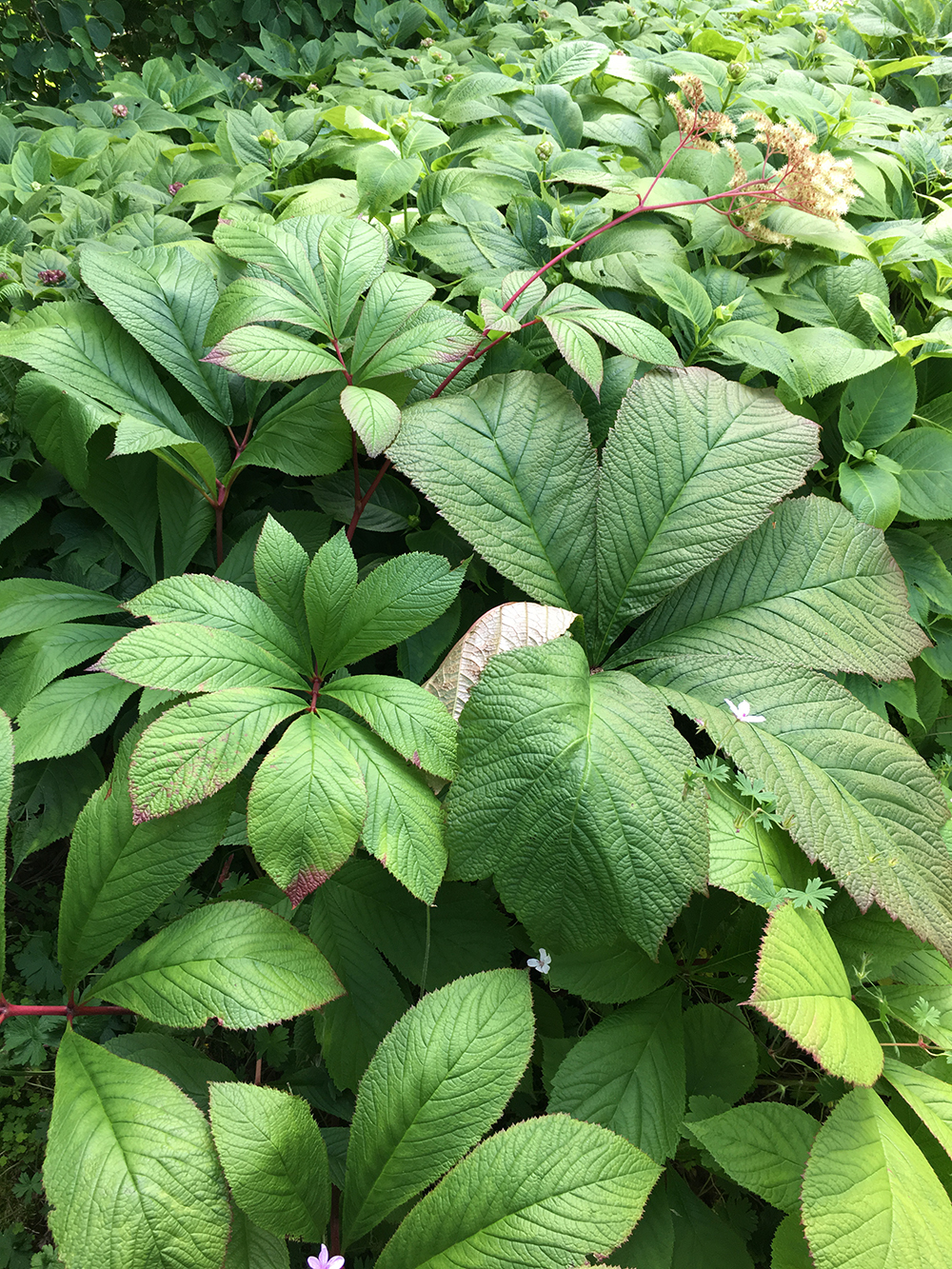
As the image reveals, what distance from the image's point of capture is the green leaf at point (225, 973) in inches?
35.4

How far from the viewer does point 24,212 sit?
1.77 metres

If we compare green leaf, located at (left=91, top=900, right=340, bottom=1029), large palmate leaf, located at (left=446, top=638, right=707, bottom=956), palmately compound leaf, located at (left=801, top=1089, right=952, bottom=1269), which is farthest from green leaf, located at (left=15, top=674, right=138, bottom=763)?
palmately compound leaf, located at (left=801, top=1089, right=952, bottom=1269)

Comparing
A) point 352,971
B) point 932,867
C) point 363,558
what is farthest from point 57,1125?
point 932,867

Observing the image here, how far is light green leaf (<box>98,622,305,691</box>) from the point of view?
3.08 feet

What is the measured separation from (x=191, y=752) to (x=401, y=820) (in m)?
0.26

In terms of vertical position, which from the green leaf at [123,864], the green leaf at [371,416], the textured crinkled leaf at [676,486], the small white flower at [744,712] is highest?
the green leaf at [371,416]

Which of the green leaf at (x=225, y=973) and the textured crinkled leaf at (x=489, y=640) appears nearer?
the green leaf at (x=225, y=973)

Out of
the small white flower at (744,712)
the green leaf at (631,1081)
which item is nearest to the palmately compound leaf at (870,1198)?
the green leaf at (631,1081)

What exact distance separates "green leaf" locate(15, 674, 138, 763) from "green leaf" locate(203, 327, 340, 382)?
487mm

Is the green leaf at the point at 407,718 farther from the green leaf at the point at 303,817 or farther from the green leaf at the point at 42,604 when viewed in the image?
the green leaf at the point at 42,604

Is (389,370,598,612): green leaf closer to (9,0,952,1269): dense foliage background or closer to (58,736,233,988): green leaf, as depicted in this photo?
(9,0,952,1269): dense foliage background

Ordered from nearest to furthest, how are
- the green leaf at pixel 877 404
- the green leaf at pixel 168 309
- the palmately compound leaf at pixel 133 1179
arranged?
the palmately compound leaf at pixel 133 1179, the green leaf at pixel 168 309, the green leaf at pixel 877 404

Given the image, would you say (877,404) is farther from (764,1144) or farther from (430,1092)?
(430,1092)

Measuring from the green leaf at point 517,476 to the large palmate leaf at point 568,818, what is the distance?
0.25 meters
